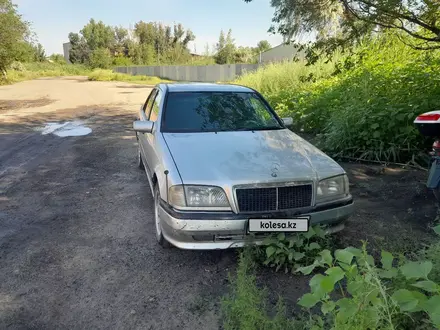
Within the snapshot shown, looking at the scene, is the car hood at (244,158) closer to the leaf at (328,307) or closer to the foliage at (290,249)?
the foliage at (290,249)

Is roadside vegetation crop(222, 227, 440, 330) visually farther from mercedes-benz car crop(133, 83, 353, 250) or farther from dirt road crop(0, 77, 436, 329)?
mercedes-benz car crop(133, 83, 353, 250)

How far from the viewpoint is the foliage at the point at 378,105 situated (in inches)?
239

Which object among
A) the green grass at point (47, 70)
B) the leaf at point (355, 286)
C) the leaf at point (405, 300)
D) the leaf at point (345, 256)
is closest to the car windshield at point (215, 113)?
the leaf at point (345, 256)

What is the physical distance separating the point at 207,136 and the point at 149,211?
4.17 feet

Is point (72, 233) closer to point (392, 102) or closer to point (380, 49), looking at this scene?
point (392, 102)

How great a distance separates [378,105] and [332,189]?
3931 millimetres

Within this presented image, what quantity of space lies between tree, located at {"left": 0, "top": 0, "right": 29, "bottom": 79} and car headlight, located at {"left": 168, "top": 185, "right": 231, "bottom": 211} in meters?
27.1

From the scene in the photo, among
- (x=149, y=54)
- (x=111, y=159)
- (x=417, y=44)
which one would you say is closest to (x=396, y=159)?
(x=417, y=44)

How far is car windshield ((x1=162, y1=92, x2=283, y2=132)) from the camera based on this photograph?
4248 mm

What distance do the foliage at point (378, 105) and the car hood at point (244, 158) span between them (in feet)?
9.28

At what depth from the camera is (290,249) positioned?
10.1 ft

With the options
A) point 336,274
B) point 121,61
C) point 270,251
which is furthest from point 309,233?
point 121,61

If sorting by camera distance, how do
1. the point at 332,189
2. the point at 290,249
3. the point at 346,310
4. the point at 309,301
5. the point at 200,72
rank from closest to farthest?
the point at 346,310 < the point at 309,301 < the point at 290,249 < the point at 332,189 < the point at 200,72

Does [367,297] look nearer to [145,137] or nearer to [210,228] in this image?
[210,228]
